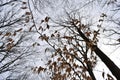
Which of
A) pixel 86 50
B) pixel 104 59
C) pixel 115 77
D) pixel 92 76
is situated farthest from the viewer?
pixel 86 50

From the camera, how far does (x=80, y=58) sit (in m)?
8.23

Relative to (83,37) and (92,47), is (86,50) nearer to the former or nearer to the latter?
(83,37)

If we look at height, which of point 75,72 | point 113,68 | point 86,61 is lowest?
point 75,72

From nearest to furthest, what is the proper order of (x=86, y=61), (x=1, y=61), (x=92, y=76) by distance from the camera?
(x=92, y=76) < (x=86, y=61) < (x=1, y=61)

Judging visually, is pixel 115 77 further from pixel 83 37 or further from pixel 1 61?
pixel 1 61

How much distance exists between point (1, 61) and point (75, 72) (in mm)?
4120

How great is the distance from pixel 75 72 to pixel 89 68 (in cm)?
74

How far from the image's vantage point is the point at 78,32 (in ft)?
27.7

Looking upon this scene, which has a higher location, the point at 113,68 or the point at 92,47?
the point at 92,47

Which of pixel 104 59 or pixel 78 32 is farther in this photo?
pixel 78 32

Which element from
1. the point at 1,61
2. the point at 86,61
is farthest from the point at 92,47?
the point at 1,61

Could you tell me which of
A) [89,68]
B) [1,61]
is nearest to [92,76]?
[89,68]

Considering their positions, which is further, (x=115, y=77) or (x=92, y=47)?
(x=92, y=47)

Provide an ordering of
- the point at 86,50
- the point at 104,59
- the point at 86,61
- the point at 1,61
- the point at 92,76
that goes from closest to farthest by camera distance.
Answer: the point at 104,59
the point at 92,76
the point at 86,61
the point at 86,50
the point at 1,61
